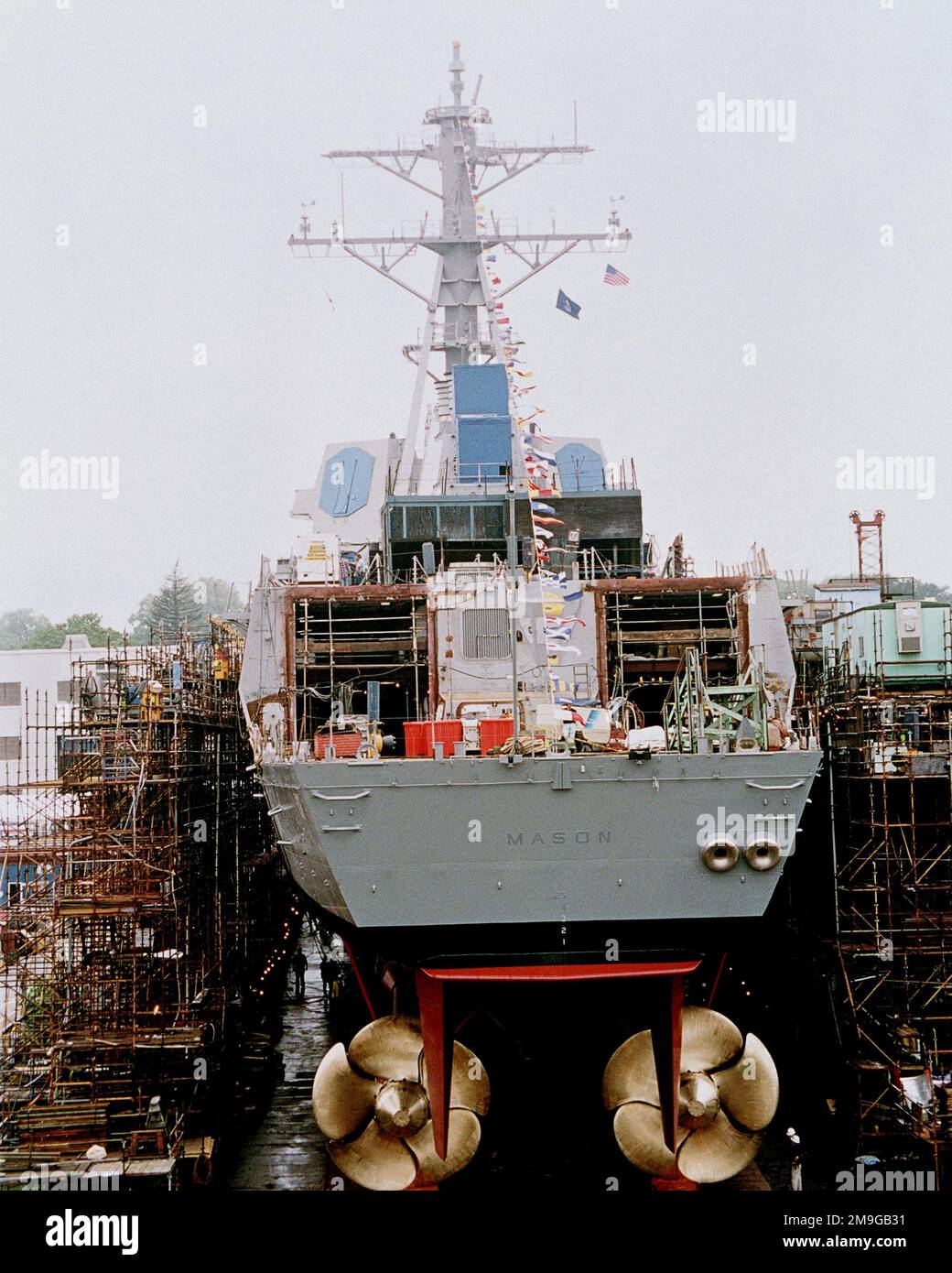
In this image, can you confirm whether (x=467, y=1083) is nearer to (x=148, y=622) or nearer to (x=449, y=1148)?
(x=449, y=1148)

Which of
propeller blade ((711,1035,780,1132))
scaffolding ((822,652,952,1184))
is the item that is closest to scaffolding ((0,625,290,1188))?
propeller blade ((711,1035,780,1132))

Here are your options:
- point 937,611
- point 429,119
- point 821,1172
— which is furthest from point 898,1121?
point 429,119

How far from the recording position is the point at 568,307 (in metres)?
27.7

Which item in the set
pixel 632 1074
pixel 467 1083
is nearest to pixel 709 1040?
pixel 632 1074

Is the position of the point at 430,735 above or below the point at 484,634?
below

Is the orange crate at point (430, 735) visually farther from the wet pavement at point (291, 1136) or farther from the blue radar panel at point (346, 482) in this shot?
the blue radar panel at point (346, 482)

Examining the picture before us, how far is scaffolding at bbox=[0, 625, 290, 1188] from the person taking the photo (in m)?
18.0

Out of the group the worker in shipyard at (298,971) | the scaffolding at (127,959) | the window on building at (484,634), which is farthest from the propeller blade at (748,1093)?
the worker in shipyard at (298,971)

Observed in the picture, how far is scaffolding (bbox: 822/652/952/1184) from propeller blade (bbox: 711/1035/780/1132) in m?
1.86

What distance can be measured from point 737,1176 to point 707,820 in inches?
198

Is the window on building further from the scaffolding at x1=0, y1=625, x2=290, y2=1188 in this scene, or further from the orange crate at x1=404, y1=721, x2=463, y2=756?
the scaffolding at x1=0, y1=625, x2=290, y2=1188

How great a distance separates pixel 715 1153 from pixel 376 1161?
14.0 ft

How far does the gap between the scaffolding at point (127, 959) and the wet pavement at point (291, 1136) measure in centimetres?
64

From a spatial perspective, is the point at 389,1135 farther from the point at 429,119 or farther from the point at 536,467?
the point at 429,119
